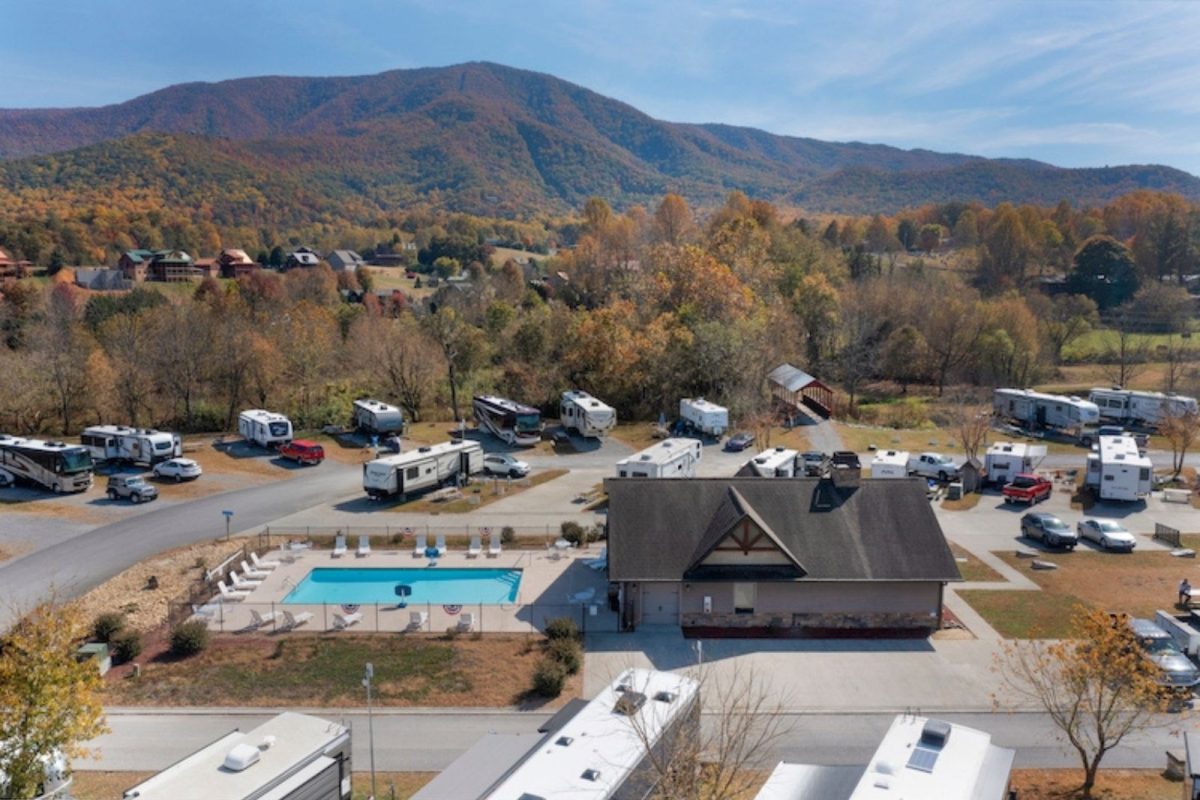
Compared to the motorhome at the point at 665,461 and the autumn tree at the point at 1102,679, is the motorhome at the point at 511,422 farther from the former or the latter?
the autumn tree at the point at 1102,679

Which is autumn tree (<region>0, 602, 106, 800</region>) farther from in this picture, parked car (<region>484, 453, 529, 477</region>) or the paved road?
parked car (<region>484, 453, 529, 477</region>)

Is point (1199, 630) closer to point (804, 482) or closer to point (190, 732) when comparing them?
point (804, 482)

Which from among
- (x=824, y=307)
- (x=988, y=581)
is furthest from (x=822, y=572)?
(x=824, y=307)

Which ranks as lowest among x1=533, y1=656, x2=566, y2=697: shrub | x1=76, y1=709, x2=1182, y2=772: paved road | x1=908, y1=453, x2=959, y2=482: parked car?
x1=76, y1=709, x2=1182, y2=772: paved road

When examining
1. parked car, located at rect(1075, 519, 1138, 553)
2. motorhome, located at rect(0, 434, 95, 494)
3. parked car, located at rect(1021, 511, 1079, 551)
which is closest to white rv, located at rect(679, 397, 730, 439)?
parked car, located at rect(1021, 511, 1079, 551)

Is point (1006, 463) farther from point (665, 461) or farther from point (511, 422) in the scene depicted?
point (511, 422)

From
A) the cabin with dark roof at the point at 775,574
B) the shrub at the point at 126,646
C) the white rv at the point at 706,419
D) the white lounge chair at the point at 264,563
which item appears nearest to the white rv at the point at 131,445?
the white lounge chair at the point at 264,563
